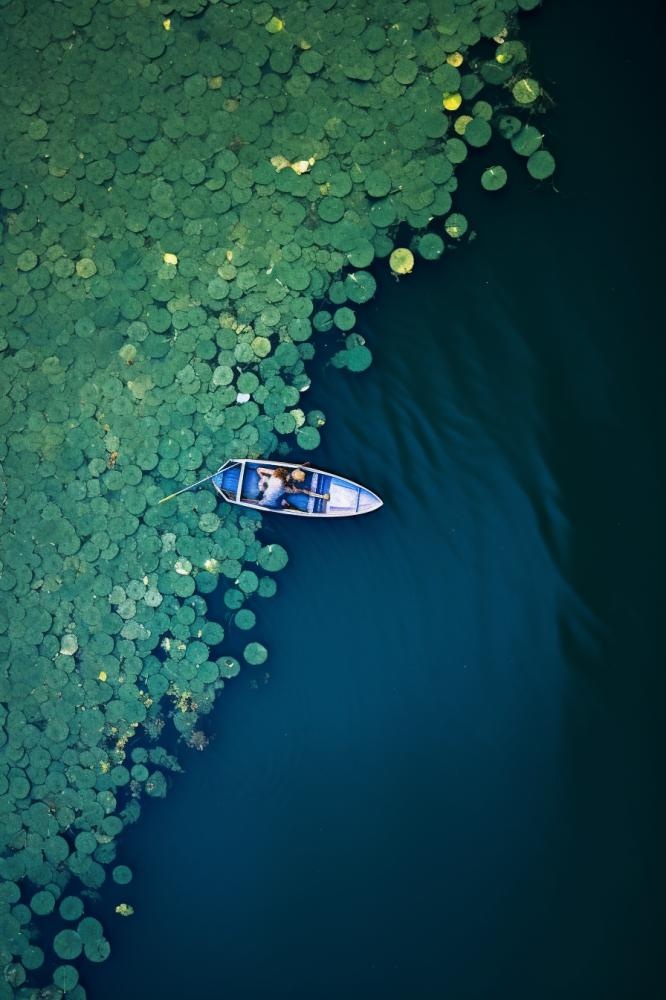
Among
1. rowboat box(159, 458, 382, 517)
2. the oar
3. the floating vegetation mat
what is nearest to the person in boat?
rowboat box(159, 458, 382, 517)

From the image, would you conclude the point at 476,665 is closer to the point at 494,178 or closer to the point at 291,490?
the point at 291,490

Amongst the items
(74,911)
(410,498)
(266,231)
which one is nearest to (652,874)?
(410,498)

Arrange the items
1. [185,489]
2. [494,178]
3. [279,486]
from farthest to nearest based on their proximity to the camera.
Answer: [185,489] < [279,486] < [494,178]

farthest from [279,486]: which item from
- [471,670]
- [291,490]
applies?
[471,670]

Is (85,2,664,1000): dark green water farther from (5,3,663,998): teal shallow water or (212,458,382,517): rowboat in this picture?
(212,458,382,517): rowboat

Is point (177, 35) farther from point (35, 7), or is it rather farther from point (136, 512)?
point (136, 512)

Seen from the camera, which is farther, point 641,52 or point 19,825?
point 19,825

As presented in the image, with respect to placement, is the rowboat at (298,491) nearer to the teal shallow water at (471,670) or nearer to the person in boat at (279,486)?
the person in boat at (279,486)

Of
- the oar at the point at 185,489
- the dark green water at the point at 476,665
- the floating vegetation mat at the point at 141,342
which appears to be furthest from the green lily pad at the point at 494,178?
the oar at the point at 185,489
